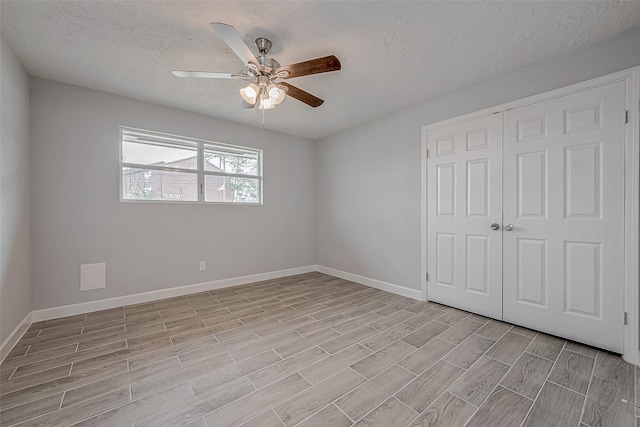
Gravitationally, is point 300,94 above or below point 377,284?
above

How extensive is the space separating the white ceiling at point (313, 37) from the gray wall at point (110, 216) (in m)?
0.34

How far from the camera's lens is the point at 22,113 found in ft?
7.56

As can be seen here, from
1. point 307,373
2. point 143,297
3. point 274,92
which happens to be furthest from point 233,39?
point 143,297

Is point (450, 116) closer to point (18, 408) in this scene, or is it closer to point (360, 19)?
point (360, 19)

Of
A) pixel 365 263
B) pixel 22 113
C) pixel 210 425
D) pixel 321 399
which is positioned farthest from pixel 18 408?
pixel 365 263

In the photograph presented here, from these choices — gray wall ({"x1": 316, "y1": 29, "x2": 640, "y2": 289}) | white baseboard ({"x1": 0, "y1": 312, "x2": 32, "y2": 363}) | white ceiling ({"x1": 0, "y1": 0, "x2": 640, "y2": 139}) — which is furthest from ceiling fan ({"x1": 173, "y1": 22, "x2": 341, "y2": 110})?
white baseboard ({"x1": 0, "y1": 312, "x2": 32, "y2": 363})

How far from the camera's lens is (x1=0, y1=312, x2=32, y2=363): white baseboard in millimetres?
1874

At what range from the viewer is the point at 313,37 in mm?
1954

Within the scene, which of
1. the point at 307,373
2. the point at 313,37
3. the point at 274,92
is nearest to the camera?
the point at 307,373

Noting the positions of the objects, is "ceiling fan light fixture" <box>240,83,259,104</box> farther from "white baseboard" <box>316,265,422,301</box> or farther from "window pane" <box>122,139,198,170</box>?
"white baseboard" <box>316,265,422,301</box>

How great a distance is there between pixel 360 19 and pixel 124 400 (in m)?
2.93

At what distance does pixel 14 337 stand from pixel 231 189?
2.59 m

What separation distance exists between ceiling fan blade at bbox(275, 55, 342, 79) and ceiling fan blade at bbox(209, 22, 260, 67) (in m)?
0.24

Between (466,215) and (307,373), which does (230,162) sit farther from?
(466,215)
